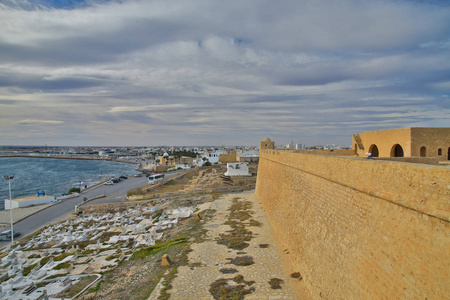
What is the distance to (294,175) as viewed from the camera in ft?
36.2

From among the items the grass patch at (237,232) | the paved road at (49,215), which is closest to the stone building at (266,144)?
the grass patch at (237,232)

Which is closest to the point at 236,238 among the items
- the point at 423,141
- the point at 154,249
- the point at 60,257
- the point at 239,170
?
the point at 154,249

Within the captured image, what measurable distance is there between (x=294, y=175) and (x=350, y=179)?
16.7 feet

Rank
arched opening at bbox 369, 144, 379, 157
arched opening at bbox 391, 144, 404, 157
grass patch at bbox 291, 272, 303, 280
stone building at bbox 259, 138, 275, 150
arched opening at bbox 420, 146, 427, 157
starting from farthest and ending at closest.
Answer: stone building at bbox 259, 138, 275, 150
arched opening at bbox 369, 144, 379, 157
arched opening at bbox 391, 144, 404, 157
arched opening at bbox 420, 146, 427, 157
grass patch at bbox 291, 272, 303, 280

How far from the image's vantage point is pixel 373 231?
4.75 meters

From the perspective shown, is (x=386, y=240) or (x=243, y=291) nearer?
(x=386, y=240)

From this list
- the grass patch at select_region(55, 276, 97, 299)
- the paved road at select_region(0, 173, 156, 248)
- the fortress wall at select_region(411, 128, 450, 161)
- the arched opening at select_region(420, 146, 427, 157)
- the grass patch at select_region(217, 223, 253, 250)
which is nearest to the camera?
the grass patch at select_region(55, 276, 97, 299)

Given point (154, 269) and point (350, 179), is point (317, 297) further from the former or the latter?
point (154, 269)

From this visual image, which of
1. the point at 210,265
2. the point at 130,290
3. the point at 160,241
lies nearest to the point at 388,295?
the point at 210,265

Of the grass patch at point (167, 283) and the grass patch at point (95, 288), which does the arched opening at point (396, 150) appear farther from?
the grass patch at point (95, 288)

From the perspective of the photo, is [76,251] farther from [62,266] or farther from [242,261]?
[242,261]

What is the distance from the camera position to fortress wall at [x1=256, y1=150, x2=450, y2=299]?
3.42 meters

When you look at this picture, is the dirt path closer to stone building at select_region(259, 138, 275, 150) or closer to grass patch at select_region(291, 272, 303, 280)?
grass patch at select_region(291, 272, 303, 280)

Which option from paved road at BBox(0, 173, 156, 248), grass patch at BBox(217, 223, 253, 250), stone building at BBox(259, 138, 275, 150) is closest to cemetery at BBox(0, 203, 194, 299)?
paved road at BBox(0, 173, 156, 248)
